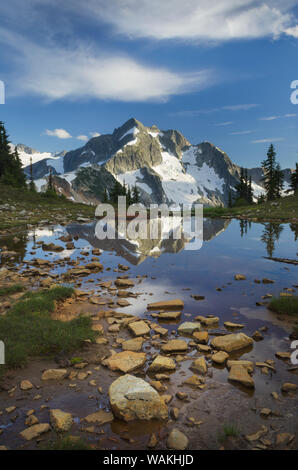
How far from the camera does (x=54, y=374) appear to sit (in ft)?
17.3

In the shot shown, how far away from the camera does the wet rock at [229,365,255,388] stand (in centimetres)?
491

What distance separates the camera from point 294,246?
18750mm

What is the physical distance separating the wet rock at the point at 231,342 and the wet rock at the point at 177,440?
254 centimetres

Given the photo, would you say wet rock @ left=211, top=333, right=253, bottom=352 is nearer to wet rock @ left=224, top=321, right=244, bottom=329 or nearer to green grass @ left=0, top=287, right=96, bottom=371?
wet rock @ left=224, top=321, right=244, bottom=329

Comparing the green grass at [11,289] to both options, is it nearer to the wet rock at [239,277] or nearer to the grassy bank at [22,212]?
the wet rock at [239,277]

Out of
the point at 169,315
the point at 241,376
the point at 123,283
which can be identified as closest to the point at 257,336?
the point at 241,376

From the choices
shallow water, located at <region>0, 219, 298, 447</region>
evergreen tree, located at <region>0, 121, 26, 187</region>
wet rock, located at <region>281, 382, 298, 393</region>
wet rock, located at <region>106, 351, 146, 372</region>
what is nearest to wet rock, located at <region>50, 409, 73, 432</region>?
shallow water, located at <region>0, 219, 298, 447</region>

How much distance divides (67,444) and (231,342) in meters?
3.87

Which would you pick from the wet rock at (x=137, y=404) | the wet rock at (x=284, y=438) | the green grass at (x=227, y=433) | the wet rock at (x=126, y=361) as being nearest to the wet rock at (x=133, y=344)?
the wet rock at (x=126, y=361)

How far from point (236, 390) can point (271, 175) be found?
260 feet

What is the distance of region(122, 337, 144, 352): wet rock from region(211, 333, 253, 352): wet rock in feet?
5.43

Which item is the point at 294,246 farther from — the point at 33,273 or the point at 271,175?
the point at 271,175

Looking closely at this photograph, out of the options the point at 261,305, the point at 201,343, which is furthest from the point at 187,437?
the point at 261,305

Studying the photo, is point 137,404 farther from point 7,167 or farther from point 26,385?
point 7,167
